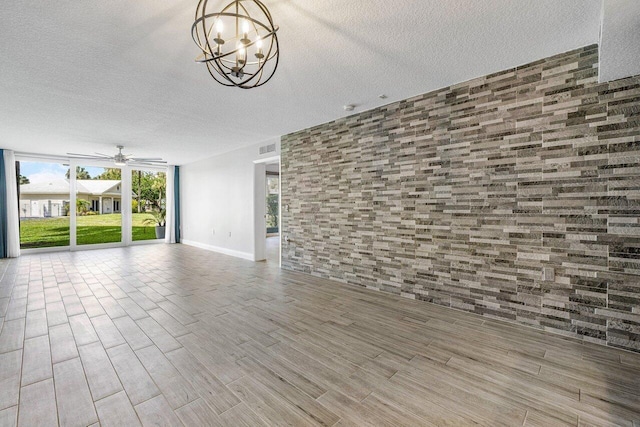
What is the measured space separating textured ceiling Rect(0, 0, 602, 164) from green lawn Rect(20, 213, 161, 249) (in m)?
4.04

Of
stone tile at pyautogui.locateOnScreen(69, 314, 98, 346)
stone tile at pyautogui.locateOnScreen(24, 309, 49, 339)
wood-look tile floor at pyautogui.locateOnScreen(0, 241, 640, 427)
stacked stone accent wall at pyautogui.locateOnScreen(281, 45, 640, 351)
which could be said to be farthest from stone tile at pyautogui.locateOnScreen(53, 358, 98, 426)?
stacked stone accent wall at pyautogui.locateOnScreen(281, 45, 640, 351)

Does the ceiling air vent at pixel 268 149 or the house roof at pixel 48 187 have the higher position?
the ceiling air vent at pixel 268 149

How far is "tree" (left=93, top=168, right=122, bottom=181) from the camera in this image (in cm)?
810

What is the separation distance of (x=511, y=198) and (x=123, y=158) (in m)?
7.49

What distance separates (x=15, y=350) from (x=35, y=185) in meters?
7.13

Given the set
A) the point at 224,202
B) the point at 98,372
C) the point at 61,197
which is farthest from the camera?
the point at 61,197

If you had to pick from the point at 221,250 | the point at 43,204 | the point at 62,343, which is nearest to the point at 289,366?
the point at 62,343

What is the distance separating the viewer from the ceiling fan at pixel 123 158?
6.39 meters

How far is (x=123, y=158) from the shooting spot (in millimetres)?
6402

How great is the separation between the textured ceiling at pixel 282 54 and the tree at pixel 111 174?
3803 mm

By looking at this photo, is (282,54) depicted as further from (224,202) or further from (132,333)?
(224,202)

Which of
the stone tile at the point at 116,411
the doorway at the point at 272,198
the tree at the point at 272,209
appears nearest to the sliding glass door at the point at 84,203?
the doorway at the point at 272,198

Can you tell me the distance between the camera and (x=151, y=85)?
3.21 m

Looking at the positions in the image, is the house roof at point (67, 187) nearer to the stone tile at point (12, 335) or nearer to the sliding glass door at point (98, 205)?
the sliding glass door at point (98, 205)
